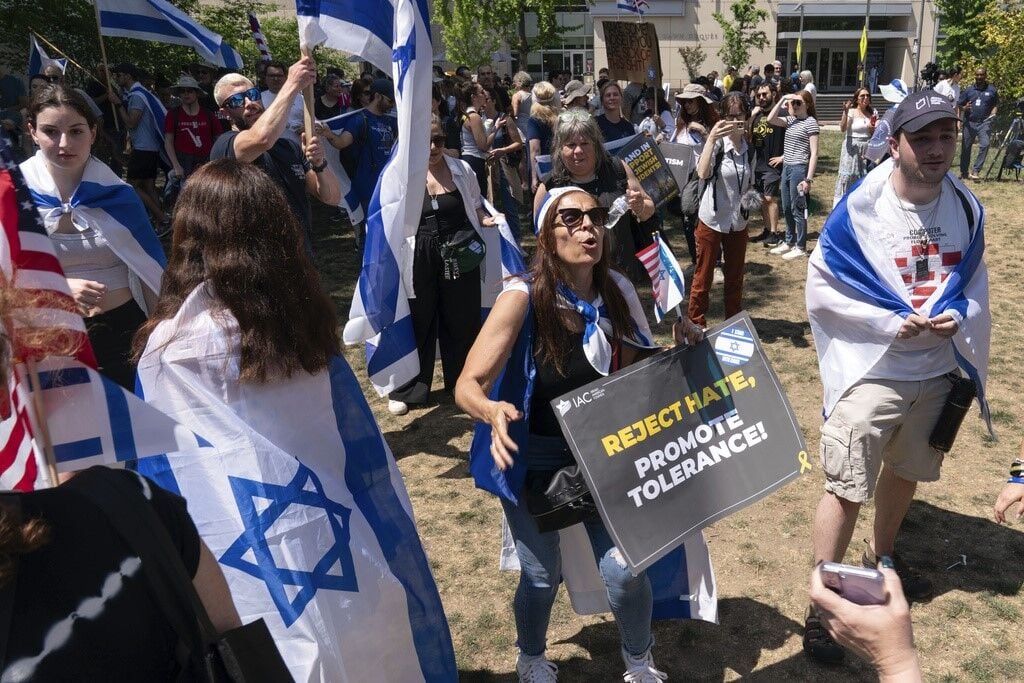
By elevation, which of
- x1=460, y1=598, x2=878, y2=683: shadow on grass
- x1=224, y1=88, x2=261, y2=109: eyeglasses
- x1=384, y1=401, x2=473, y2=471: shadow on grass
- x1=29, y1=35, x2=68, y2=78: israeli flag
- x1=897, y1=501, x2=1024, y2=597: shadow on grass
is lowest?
x1=384, y1=401, x2=473, y2=471: shadow on grass

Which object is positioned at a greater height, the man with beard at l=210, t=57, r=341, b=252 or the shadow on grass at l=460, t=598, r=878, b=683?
the man with beard at l=210, t=57, r=341, b=252

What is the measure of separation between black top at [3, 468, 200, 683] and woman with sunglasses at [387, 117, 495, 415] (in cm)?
412

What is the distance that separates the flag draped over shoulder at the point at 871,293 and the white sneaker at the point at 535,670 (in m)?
1.52

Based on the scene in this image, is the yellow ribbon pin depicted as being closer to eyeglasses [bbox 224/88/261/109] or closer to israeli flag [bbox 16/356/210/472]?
israeli flag [bbox 16/356/210/472]

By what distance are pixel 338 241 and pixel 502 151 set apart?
258cm

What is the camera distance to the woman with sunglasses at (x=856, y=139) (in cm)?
1028

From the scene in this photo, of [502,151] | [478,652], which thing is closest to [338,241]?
[502,151]

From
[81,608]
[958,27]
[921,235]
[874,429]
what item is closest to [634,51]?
[921,235]

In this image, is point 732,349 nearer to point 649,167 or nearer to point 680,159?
point 649,167

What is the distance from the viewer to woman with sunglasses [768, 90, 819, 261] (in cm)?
916

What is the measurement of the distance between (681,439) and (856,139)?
28.6 feet

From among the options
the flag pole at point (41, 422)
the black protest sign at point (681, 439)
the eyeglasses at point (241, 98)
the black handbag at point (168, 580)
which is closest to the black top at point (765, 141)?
the eyeglasses at point (241, 98)

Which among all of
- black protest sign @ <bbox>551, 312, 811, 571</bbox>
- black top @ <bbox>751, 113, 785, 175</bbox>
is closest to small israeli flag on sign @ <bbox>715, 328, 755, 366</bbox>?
black protest sign @ <bbox>551, 312, 811, 571</bbox>

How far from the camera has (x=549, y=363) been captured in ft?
9.43
